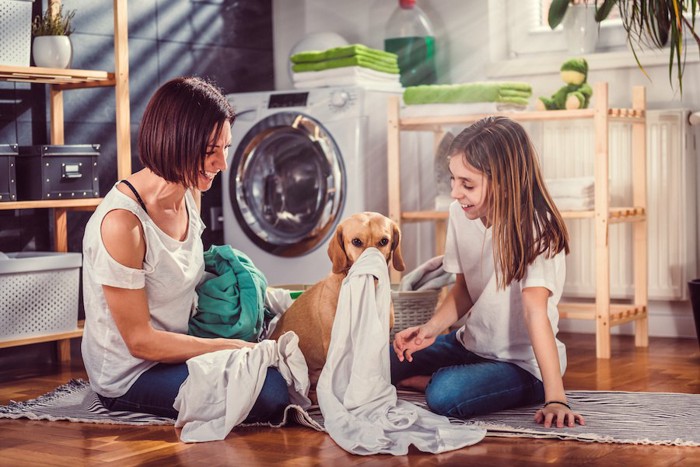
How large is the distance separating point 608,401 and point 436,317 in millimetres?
522

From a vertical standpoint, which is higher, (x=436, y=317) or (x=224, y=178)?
(x=224, y=178)

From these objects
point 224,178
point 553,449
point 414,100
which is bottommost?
point 553,449

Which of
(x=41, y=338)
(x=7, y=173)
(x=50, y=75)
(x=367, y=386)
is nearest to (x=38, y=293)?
(x=41, y=338)

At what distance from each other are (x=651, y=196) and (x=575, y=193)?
1.45 feet

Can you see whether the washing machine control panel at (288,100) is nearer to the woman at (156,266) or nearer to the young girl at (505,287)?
the woman at (156,266)

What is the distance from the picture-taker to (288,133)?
13.1ft

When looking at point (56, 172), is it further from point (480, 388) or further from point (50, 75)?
point (480, 388)

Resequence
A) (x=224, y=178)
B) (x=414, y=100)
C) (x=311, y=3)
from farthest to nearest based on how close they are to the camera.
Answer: (x=311, y=3) < (x=224, y=178) < (x=414, y=100)

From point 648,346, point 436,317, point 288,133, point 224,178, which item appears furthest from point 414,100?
point 436,317

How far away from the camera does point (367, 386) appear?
2.28m

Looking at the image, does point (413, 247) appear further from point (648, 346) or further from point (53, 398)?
point (53, 398)

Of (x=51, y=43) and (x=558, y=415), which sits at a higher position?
(x=51, y=43)

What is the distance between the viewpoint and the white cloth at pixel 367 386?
2166mm

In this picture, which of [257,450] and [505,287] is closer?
[257,450]
